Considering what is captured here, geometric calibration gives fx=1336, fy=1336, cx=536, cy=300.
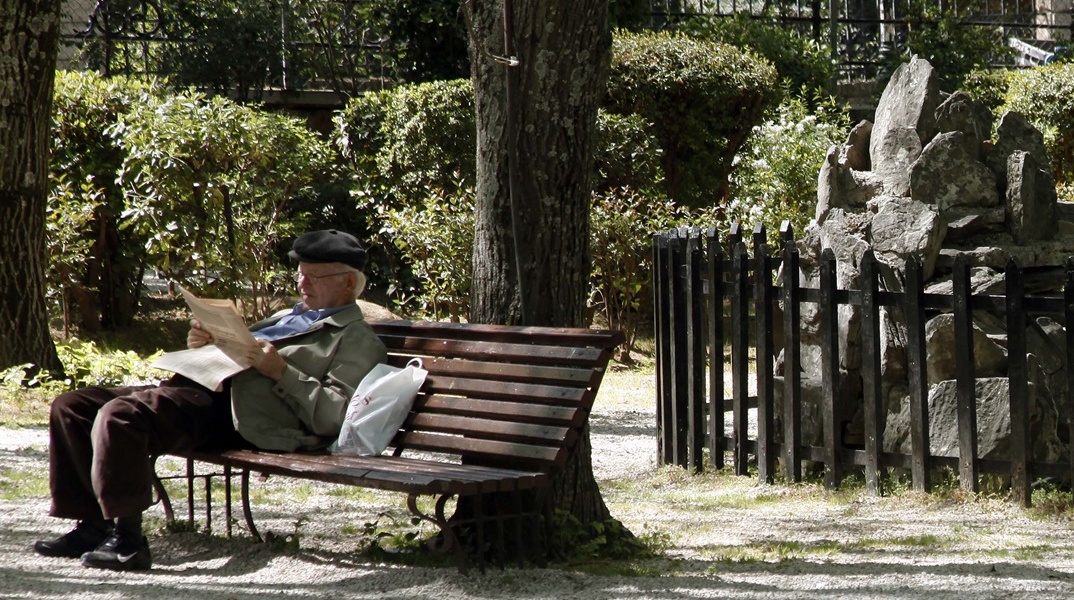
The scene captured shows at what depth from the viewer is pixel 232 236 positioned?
11.3 metres

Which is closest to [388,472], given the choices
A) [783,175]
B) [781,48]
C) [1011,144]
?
[1011,144]

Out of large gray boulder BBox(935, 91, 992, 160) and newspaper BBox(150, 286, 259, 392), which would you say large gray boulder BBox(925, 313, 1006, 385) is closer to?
large gray boulder BBox(935, 91, 992, 160)

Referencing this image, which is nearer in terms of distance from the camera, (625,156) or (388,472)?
(388,472)

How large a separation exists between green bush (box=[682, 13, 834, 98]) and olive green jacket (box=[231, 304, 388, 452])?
Result: 11.6 m

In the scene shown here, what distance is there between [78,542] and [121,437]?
0.53 metres

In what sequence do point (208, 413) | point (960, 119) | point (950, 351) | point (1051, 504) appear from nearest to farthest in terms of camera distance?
point (208, 413) → point (1051, 504) → point (950, 351) → point (960, 119)

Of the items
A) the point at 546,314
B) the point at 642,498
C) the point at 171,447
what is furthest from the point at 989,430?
the point at 171,447

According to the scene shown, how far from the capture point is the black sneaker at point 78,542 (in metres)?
4.73

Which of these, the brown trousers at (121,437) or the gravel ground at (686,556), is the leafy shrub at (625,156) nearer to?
the gravel ground at (686,556)

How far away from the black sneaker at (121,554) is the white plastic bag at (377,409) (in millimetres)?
745

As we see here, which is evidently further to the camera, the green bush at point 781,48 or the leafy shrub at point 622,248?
the green bush at point 781,48

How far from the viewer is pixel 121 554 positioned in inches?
178

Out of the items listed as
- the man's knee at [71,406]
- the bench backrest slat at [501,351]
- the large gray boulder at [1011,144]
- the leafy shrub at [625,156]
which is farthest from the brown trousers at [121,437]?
the leafy shrub at [625,156]

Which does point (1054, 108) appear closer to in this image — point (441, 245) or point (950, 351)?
point (441, 245)
